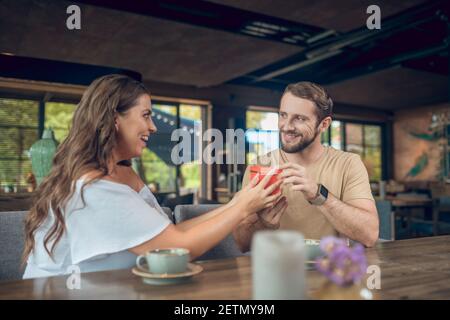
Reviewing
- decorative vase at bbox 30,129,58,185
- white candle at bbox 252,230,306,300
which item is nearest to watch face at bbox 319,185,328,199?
white candle at bbox 252,230,306,300

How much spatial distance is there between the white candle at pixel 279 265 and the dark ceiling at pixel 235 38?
4.04 metres

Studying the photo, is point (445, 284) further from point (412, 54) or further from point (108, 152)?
point (412, 54)

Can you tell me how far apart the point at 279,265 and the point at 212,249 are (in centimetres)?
119

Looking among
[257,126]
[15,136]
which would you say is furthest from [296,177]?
[257,126]

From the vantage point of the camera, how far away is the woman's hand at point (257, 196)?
117 cm

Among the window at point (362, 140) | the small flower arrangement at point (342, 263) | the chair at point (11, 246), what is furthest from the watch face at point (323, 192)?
the window at point (362, 140)

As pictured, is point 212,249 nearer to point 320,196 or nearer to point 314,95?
point 320,196

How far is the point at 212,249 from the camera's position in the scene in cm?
175

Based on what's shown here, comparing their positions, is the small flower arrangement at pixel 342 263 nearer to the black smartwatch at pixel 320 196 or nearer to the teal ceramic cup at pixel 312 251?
the teal ceramic cup at pixel 312 251

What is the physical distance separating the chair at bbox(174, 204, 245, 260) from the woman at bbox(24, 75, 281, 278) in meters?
0.34

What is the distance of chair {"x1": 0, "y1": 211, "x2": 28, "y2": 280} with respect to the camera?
141 centimetres

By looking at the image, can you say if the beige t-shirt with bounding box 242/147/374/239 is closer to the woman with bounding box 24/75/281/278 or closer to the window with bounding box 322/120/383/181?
the woman with bounding box 24/75/281/278
